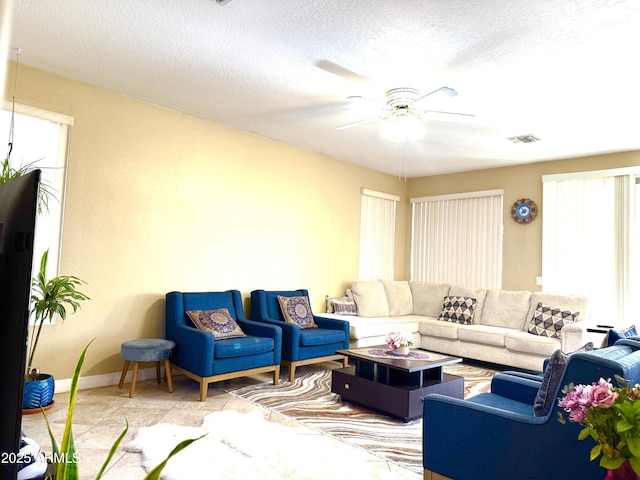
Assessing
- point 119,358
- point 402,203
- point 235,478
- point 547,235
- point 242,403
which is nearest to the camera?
point 235,478

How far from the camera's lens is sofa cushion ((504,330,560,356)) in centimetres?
489

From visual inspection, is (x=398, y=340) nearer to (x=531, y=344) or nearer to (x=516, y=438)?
(x=516, y=438)

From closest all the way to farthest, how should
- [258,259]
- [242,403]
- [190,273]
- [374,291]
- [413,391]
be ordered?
[413,391]
[242,403]
[190,273]
[258,259]
[374,291]

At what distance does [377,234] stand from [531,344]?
116 inches

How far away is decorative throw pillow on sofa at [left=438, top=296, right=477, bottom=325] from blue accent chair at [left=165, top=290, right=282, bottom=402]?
9.24ft

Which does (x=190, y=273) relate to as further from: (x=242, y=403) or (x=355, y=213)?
(x=355, y=213)

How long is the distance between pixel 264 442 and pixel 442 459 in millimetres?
1298

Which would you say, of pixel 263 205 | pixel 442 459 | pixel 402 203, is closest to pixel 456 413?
pixel 442 459

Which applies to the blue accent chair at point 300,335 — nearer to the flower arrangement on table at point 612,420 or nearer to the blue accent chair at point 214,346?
the blue accent chair at point 214,346

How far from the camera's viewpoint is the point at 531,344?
5.00m

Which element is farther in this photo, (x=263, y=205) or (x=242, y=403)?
(x=263, y=205)

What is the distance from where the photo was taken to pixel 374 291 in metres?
6.48

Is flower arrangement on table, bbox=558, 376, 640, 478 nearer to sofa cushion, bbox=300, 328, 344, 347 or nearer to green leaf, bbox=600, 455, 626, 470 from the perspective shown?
green leaf, bbox=600, 455, 626, 470

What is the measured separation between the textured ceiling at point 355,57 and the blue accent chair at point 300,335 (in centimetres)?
208
